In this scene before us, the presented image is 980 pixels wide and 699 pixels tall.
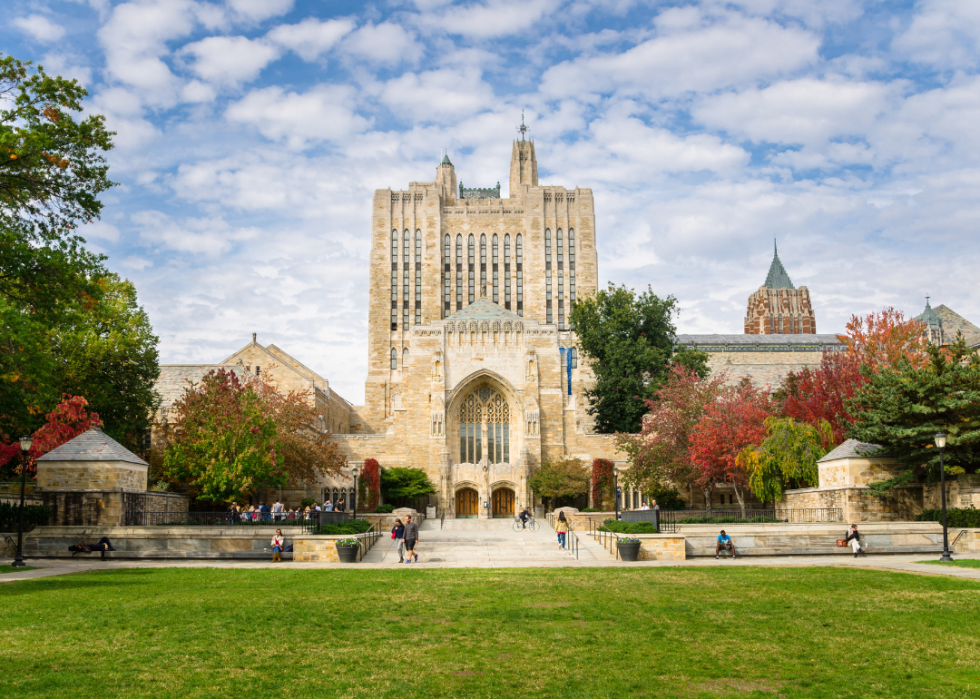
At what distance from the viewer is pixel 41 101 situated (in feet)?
67.7

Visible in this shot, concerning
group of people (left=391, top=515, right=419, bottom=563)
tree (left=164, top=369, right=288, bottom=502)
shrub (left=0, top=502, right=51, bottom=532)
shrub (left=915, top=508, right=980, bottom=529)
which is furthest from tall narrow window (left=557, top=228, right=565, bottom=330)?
shrub (left=0, top=502, right=51, bottom=532)

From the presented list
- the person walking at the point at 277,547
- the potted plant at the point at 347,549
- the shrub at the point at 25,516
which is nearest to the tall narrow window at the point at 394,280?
the shrub at the point at 25,516

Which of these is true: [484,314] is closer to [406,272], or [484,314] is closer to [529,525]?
[529,525]

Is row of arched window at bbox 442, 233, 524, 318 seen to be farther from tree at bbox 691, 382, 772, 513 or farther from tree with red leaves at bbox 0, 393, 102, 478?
tree with red leaves at bbox 0, 393, 102, 478

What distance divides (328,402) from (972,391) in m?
44.0

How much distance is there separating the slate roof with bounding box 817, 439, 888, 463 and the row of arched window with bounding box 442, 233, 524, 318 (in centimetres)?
5225

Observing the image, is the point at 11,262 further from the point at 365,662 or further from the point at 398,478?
the point at 398,478

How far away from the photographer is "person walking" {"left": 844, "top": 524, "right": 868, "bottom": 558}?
22.7m

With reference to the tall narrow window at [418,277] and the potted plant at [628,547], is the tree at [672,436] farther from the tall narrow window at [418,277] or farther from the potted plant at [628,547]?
the tall narrow window at [418,277]

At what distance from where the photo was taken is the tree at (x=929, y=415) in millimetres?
24942

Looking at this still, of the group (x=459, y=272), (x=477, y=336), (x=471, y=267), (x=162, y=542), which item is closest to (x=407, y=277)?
(x=459, y=272)

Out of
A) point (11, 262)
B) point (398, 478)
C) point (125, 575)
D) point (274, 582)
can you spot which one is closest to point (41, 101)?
point (11, 262)

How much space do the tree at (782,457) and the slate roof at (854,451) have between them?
9.01 feet

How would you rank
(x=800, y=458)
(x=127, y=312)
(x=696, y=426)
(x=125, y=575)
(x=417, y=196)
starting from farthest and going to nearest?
(x=417, y=196)
(x=127, y=312)
(x=696, y=426)
(x=800, y=458)
(x=125, y=575)
